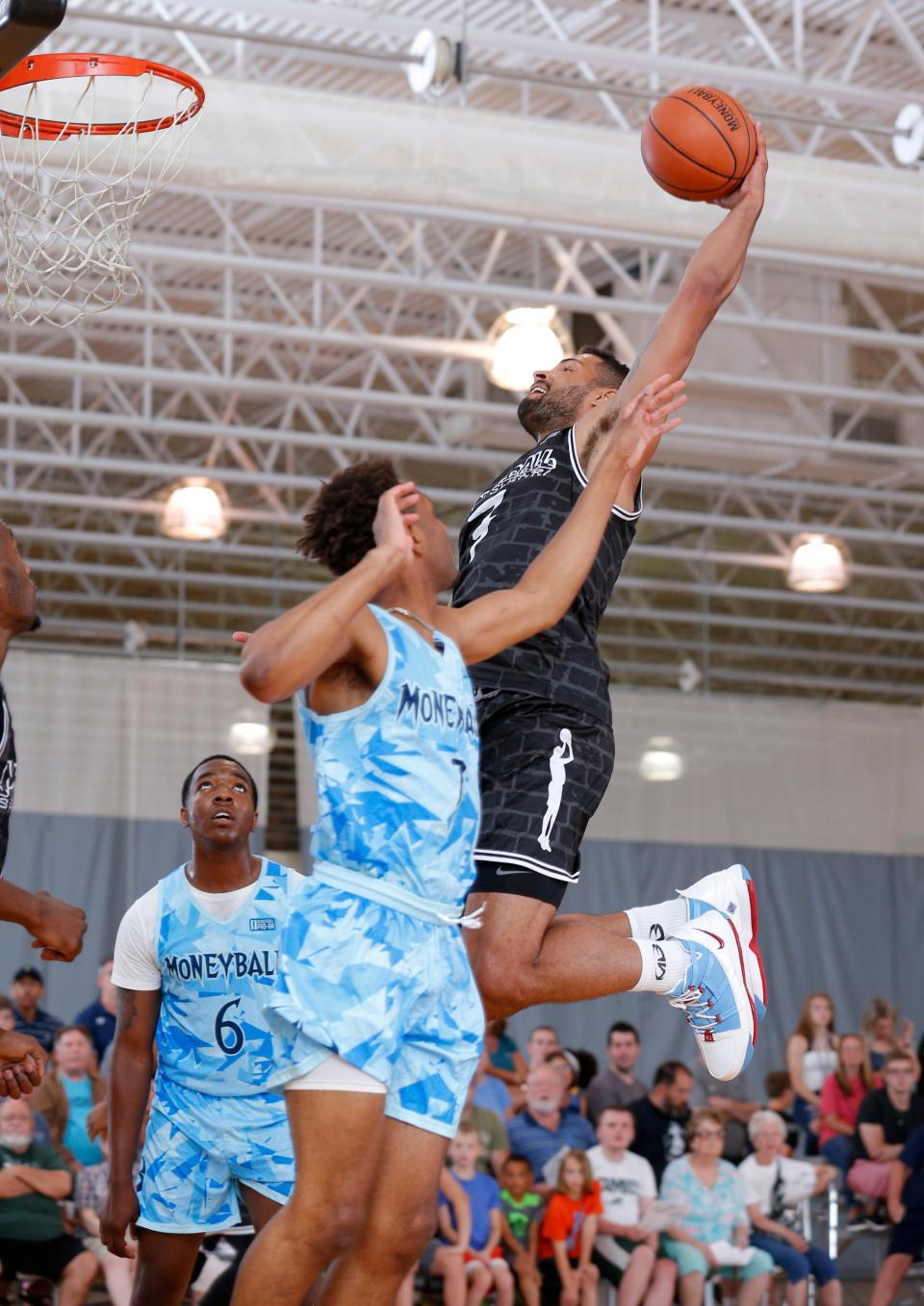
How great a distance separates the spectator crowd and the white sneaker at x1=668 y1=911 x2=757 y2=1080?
4006 millimetres

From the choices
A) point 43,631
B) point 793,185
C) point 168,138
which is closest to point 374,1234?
point 168,138

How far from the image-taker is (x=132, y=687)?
14.0 metres

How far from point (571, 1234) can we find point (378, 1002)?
6110 mm

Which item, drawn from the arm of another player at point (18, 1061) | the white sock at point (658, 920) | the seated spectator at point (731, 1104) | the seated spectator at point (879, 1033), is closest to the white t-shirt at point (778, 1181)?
the seated spectator at point (731, 1104)

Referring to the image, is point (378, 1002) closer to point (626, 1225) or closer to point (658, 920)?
point (658, 920)

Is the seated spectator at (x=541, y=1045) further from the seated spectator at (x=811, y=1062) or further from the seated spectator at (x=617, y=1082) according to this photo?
the seated spectator at (x=811, y=1062)

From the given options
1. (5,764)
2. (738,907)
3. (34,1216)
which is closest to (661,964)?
(738,907)

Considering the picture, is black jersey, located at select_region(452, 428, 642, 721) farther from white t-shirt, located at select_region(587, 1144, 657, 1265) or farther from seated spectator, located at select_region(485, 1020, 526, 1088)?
seated spectator, located at select_region(485, 1020, 526, 1088)

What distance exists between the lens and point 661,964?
419 cm

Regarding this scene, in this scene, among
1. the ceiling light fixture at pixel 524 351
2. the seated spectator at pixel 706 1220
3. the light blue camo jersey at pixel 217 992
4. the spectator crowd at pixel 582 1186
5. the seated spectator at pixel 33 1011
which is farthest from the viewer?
the ceiling light fixture at pixel 524 351

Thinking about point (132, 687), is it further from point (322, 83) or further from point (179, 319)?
point (322, 83)

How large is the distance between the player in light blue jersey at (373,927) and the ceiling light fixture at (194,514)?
10.3 meters

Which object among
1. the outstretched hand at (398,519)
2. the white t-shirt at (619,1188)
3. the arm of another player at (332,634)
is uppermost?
the outstretched hand at (398,519)

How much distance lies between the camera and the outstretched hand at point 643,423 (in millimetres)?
3914
